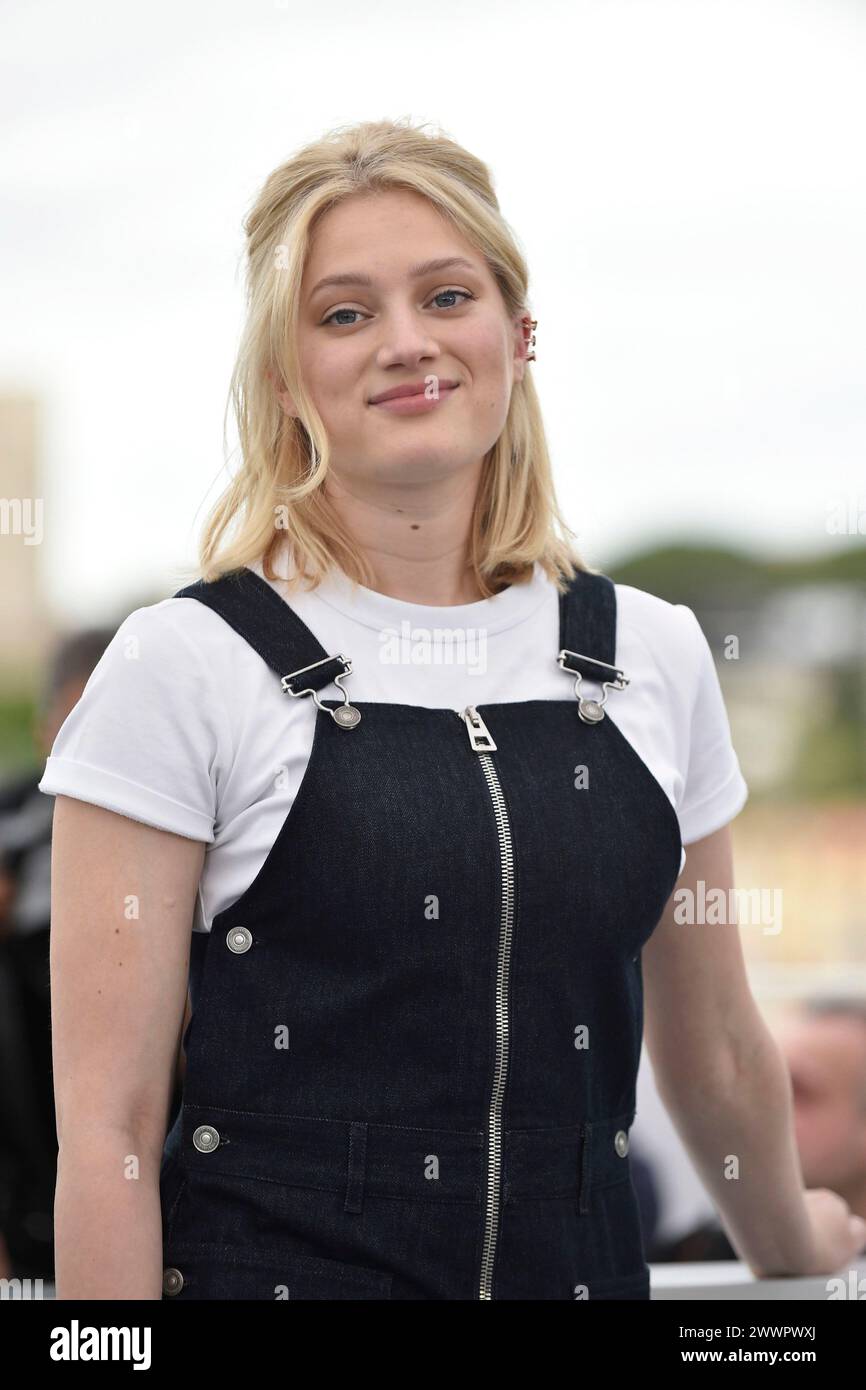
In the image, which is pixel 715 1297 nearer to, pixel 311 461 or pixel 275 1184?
pixel 275 1184

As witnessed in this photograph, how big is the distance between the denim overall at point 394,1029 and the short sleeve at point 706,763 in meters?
0.17

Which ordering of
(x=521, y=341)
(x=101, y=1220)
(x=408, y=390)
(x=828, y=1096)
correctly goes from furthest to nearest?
(x=828, y=1096)
(x=521, y=341)
(x=408, y=390)
(x=101, y=1220)

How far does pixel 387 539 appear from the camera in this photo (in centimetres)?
133

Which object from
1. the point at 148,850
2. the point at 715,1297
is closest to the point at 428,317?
the point at 148,850

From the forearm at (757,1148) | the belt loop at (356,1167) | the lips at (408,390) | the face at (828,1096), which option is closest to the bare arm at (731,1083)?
the forearm at (757,1148)

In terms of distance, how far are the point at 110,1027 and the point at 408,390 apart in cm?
55

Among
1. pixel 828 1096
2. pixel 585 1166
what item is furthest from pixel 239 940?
pixel 828 1096

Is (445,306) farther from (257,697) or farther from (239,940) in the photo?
(239,940)

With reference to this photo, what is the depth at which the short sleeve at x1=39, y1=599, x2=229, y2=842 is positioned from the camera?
116cm

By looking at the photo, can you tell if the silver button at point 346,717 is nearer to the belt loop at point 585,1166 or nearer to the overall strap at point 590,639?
the overall strap at point 590,639

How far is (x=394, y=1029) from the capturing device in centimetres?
118

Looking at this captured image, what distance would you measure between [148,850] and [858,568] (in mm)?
19215

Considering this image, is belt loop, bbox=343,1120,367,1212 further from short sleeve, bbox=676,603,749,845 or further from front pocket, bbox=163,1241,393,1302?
short sleeve, bbox=676,603,749,845

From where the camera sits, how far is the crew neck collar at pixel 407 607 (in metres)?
1.28
